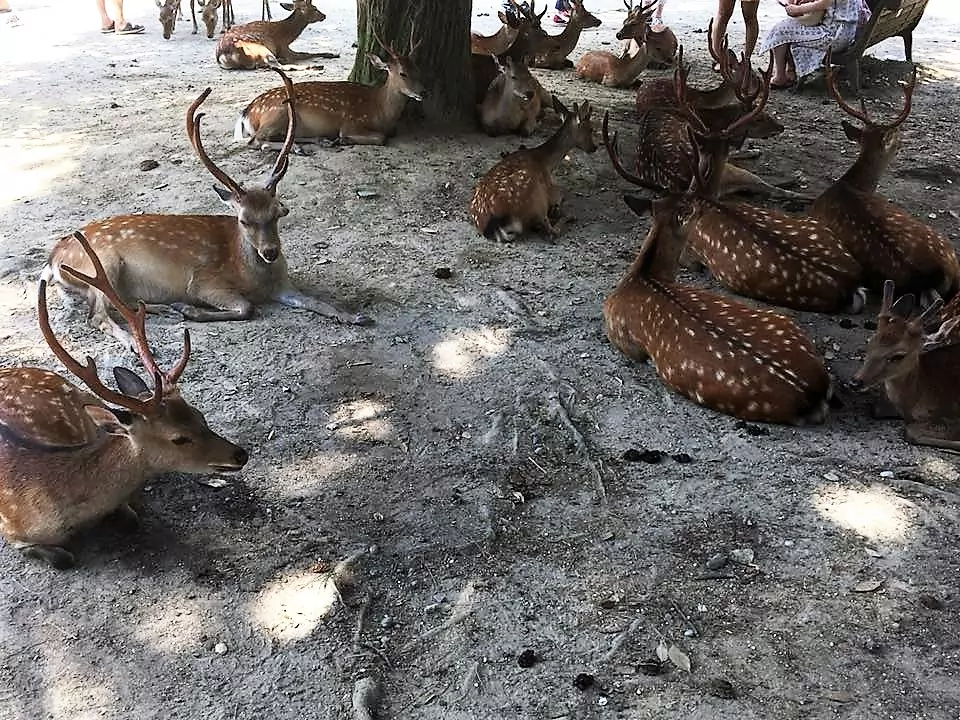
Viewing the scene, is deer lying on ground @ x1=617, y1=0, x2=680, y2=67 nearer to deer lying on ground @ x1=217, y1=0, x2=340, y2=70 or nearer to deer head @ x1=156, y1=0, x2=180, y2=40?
deer lying on ground @ x1=217, y1=0, x2=340, y2=70

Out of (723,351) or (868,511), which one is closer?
(868,511)

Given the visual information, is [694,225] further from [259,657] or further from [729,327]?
[259,657]

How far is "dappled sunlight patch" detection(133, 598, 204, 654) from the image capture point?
2.71m

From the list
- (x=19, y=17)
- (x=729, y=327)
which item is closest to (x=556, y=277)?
(x=729, y=327)

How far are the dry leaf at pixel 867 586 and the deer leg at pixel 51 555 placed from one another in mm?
2296

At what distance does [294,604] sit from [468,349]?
168cm

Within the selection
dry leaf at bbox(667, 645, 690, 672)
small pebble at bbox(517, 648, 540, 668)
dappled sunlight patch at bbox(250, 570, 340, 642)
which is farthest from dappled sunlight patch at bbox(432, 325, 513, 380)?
dry leaf at bbox(667, 645, 690, 672)

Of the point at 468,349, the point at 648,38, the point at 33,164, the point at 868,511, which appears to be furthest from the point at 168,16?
the point at 868,511

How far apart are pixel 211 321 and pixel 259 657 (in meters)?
2.14

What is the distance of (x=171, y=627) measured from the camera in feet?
9.09

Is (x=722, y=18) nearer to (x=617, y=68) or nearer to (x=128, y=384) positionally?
(x=617, y=68)

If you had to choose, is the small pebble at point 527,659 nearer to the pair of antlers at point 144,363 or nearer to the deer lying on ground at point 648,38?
the pair of antlers at point 144,363

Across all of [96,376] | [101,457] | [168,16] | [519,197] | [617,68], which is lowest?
[168,16]

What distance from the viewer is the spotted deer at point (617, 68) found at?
345 inches
